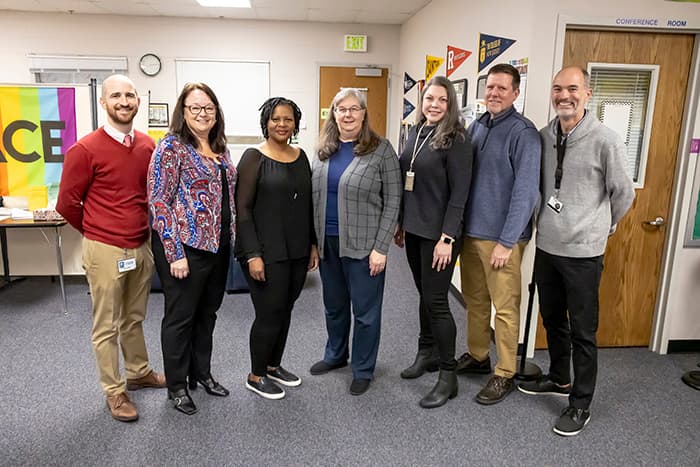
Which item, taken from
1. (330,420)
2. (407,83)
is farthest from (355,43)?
(330,420)

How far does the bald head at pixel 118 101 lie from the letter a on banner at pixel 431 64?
3080 mm

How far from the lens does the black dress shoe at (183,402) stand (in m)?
2.19

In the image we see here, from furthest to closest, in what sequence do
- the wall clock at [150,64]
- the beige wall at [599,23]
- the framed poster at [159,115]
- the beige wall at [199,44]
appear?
1. the framed poster at [159,115]
2. the wall clock at [150,64]
3. the beige wall at [199,44]
4. the beige wall at [599,23]

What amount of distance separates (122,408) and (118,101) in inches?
50.7

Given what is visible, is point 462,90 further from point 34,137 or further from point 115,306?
point 34,137

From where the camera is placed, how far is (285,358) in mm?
2762

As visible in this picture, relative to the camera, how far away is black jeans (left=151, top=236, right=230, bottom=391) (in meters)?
2.04

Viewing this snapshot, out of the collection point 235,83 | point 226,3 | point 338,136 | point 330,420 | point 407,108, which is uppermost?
point 226,3

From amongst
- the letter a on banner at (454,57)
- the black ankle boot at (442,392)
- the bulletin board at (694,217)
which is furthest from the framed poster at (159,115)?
the bulletin board at (694,217)

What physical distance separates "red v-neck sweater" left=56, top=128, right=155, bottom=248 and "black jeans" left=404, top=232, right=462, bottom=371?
3.90ft

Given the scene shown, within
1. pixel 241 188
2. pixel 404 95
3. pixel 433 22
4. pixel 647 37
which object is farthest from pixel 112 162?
pixel 404 95

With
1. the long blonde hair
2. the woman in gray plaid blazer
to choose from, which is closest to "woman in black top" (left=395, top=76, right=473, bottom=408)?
the woman in gray plaid blazer

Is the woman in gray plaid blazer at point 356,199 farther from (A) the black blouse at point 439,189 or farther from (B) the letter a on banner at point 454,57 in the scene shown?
(B) the letter a on banner at point 454,57

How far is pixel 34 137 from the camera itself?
3635 millimetres
